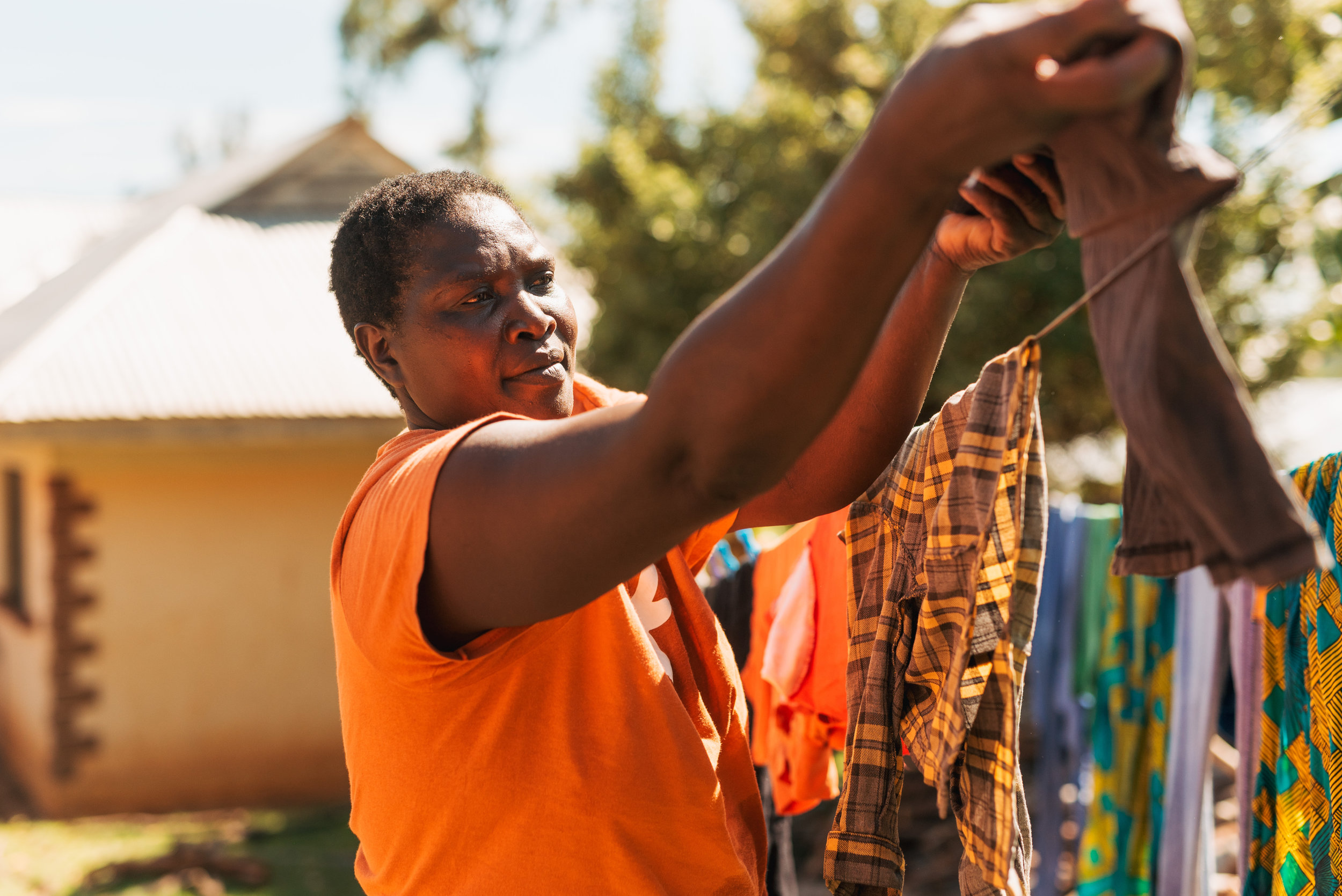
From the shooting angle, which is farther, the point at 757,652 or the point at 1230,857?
the point at 1230,857

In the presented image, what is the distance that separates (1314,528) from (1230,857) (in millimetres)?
4874

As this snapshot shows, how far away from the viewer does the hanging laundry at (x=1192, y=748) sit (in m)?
2.71

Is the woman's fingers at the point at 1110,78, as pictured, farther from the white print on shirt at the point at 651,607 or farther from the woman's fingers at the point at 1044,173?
the white print on shirt at the point at 651,607

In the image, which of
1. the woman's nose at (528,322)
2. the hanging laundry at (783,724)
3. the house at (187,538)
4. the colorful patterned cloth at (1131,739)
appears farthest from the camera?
the house at (187,538)

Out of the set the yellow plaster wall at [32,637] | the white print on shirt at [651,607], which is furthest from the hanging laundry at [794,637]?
the yellow plaster wall at [32,637]

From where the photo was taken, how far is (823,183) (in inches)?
343

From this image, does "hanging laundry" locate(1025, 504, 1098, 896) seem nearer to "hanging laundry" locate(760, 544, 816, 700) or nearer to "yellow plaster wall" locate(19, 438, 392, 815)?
"hanging laundry" locate(760, 544, 816, 700)

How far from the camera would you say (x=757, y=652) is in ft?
9.70

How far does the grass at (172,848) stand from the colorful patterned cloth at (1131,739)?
176 inches

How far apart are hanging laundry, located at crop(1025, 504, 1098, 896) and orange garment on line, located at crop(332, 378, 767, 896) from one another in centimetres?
196

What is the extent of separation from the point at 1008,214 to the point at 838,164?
27.0ft

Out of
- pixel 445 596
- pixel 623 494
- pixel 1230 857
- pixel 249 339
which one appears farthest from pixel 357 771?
pixel 249 339

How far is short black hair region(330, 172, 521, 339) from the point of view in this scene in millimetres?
1519

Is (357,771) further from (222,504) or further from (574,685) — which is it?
(222,504)
